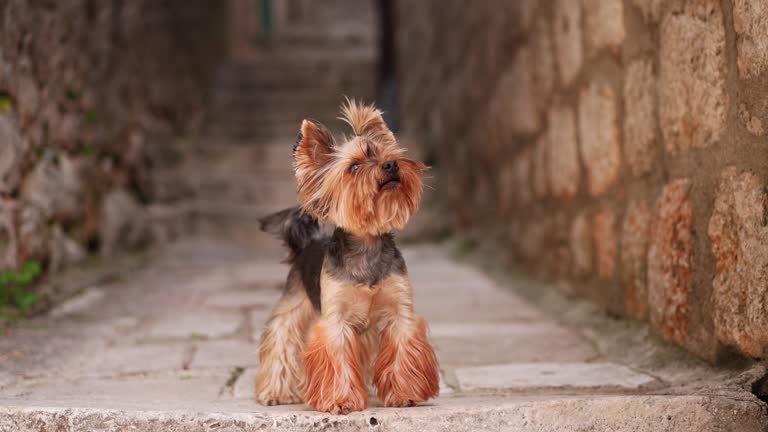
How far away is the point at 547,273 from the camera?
4125 mm

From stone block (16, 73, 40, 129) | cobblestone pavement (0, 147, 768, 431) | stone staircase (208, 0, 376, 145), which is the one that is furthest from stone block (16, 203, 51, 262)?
stone staircase (208, 0, 376, 145)

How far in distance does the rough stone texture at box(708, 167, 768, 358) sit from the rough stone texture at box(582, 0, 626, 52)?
0.96 meters

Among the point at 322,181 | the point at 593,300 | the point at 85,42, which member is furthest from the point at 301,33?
the point at 322,181

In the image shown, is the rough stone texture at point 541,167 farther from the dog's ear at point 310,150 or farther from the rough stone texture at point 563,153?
the dog's ear at point 310,150

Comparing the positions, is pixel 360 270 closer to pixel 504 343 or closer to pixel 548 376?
pixel 548 376

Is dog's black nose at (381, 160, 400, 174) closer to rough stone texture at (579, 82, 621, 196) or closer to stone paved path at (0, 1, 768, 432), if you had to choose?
stone paved path at (0, 1, 768, 432)

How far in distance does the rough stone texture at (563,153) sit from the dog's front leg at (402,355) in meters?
1.77

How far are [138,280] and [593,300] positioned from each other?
283cm

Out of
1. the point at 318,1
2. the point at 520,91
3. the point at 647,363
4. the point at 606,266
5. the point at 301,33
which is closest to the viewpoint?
the point at 647,363

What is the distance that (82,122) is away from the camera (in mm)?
4637

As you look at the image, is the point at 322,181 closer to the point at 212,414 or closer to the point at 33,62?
the point at 212,414

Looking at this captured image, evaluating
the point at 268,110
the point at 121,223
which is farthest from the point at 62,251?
the point at 268,110

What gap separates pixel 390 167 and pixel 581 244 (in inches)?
74.6

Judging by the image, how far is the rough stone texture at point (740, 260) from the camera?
1922 mm
